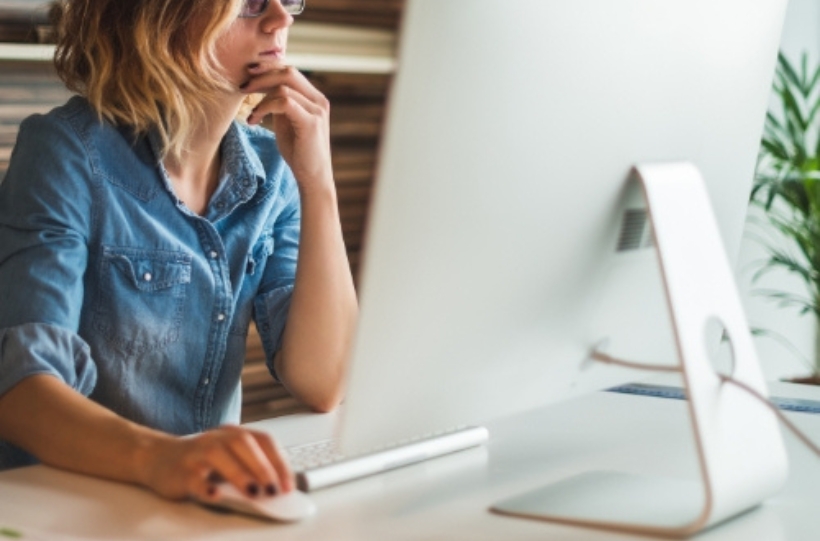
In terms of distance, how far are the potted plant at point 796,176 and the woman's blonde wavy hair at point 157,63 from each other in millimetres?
2336

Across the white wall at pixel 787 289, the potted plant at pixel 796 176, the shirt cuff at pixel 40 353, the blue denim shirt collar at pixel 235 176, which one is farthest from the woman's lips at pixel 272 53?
the white wall at pixel 787 289

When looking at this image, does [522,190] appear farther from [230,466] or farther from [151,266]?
[151,266]

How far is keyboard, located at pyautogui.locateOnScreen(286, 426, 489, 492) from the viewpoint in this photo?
1.47 metres

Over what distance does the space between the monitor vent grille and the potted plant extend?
2482 mm

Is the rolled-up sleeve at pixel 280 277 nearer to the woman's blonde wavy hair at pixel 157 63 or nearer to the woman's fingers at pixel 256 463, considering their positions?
the woman's blonde wavy hair at pixel 157 63

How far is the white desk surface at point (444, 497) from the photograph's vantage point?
1331mm

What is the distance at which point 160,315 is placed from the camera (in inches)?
71.1

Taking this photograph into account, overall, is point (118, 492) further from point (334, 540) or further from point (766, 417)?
point (766, 417)

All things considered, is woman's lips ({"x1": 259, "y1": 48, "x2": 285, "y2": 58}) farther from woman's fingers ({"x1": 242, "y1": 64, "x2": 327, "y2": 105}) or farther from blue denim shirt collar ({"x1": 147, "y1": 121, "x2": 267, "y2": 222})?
blue denim shirt collar ({"x1": 147, "y1": 121, "x2": 267, "y2": 222})

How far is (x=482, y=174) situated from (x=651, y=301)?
337 mm

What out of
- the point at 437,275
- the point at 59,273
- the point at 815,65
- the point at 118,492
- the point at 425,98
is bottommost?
the point at 815,65

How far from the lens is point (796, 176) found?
13.2 feet

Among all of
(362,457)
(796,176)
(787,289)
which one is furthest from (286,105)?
(787,289)

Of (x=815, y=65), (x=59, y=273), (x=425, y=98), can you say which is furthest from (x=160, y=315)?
(x=815, y=65)
